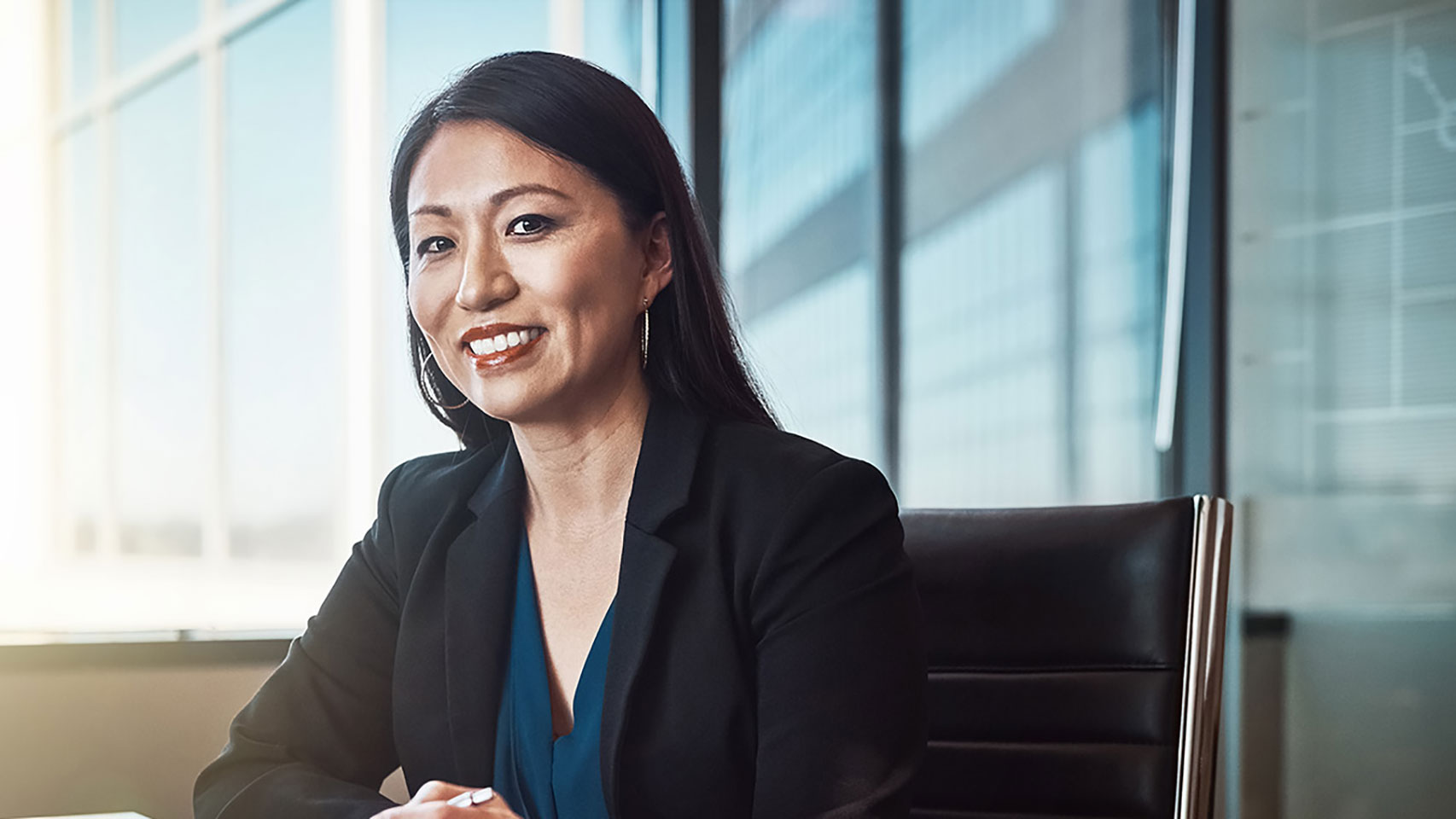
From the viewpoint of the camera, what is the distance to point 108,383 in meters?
1.95

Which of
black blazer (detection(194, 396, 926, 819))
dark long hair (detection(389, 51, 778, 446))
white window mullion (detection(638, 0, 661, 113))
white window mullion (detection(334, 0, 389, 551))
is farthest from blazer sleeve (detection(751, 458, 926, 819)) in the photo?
white window mullion (detection(638, 0, 661, 113))

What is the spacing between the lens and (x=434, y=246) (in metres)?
1.35

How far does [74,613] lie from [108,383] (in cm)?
34

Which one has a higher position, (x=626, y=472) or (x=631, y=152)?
(x=631, y=152)

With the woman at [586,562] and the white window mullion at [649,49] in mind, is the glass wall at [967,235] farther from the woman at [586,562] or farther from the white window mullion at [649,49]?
the woman at [586,562]

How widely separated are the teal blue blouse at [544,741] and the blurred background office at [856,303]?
645 mm

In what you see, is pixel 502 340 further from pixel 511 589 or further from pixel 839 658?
pixel 839 658

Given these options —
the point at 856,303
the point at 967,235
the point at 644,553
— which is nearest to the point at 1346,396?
the point at 967,235

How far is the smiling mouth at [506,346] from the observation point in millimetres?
1295

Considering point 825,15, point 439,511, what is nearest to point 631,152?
point 439,511

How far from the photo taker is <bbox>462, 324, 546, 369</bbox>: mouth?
1.29 m

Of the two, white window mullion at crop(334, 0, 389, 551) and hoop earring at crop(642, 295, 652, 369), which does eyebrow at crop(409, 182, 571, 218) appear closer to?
hoop earring at crop(642, 295, 652, 369)

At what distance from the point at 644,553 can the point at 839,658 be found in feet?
0.74

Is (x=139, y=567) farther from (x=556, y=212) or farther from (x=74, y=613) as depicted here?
(x=556, y=212)
